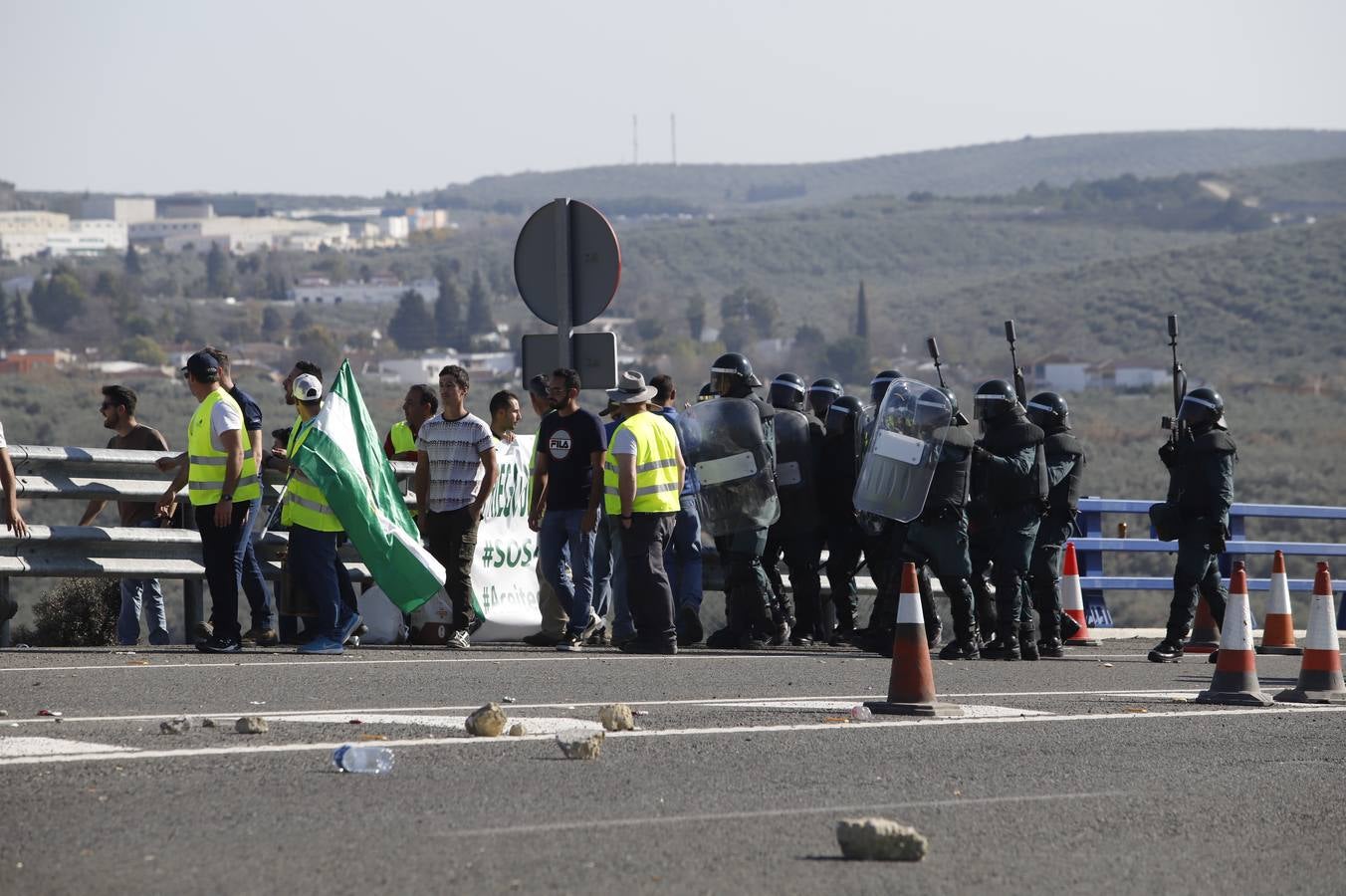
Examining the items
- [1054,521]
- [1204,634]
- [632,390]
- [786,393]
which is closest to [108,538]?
[632,390]

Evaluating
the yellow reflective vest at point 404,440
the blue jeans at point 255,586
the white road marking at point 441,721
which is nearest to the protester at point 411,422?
the yellow reflective vest at point 404,440

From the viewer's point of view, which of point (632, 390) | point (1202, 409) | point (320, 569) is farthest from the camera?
point (1202, 409)

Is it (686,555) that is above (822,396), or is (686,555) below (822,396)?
below

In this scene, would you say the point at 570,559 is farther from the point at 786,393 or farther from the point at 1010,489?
the point at 1010,489

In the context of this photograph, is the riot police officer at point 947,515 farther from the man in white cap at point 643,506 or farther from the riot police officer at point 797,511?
the man in white cap at point 643,506

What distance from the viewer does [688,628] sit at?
1502 centimetres

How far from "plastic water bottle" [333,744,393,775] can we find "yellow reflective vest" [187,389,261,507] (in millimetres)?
5157

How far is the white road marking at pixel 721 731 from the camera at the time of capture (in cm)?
780

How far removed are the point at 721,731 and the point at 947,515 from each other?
15.9ft

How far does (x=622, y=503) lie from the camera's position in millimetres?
13523

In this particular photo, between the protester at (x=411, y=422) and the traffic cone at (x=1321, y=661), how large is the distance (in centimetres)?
609

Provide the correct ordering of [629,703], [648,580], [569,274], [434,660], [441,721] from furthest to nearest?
[569,274]
[648,580]
[434,660]
[629,703]
[441,721]

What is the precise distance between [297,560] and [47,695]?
3.29 meters

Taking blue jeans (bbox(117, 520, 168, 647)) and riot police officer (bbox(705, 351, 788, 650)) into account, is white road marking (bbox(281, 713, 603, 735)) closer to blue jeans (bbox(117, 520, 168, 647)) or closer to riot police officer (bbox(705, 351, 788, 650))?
blue jeans (bbox(117, 520, 168, 647))
